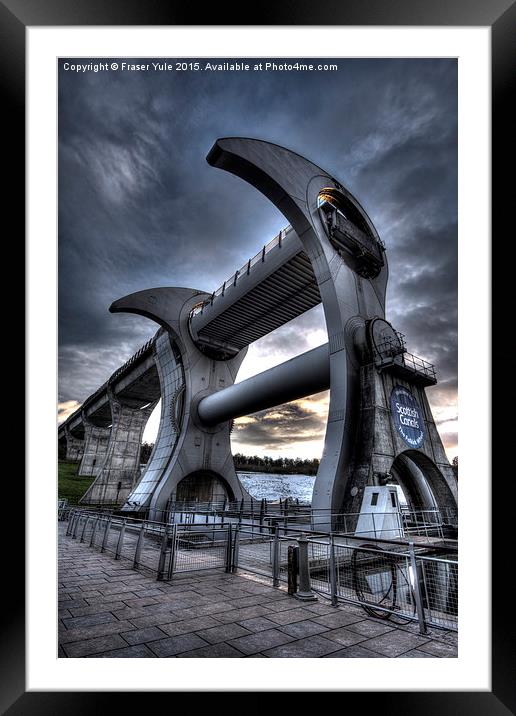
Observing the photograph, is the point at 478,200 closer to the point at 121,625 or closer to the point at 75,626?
the point at 121,625

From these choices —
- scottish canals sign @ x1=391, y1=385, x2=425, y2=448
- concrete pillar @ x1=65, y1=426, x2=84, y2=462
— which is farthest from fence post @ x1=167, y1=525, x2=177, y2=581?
concrete pillar @ x1=65, y1=426, x2=84, y2=462

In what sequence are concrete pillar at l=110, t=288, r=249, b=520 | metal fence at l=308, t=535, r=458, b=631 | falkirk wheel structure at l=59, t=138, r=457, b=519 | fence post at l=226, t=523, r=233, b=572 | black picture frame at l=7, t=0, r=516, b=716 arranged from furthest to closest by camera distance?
1. concrete pillar at l=110, t=288, r=249, b=520
2. falkirk wheel structure at l=59, t=138, r=457, b=519
3. fence post at l=226, t=523, r=233, b=572
4. metal fence at l=308, t=535, r=458, b=631
5. black picture frame at l=7, t=0, r=516, b=716

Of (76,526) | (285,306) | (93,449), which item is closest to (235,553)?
(76,526)

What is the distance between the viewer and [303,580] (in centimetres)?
580

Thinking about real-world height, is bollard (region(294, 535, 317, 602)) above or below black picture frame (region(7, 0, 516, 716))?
below

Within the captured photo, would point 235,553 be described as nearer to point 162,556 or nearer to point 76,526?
point 162,556

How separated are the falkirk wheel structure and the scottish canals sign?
45 mm

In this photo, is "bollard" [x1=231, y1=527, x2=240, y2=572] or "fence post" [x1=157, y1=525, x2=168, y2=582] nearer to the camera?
"fence post" [x1=157, y1=525, x2=168, y2=582]

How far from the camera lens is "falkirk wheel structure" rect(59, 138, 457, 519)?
11398mm

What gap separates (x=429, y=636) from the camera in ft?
13.7

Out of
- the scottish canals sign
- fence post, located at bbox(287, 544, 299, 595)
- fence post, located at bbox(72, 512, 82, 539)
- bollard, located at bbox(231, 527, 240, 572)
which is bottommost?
fence post, located at bbox(72, 512, 82, 539)

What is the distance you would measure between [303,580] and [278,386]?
33.1ft

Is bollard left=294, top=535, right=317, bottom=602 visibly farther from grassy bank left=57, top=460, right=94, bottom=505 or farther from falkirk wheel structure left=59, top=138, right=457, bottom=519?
grassy bank left=57, top=460, right=94, bottom=505

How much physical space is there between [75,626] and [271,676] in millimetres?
2369
